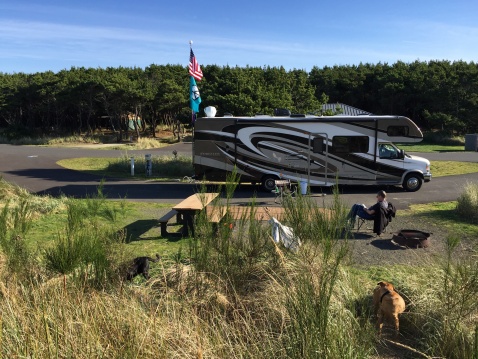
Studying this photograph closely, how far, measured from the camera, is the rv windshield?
16.2 metres

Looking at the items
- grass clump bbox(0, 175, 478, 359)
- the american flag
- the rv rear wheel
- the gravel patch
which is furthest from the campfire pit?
the american flag

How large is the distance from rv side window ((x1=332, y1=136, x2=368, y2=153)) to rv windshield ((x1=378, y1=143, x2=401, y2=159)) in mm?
601

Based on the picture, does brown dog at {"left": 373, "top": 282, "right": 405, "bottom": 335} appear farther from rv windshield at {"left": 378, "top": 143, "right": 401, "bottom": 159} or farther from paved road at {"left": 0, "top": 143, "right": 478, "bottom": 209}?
rv windshield at {"left": 378, "top": 143, "right": 401, "bottom": 159}

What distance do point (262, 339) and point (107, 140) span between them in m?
44.2

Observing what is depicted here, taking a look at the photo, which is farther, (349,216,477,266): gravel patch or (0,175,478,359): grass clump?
(349,216,477,266): gravel patch

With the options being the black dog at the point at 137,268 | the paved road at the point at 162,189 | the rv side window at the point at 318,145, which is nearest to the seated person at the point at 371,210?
the paved road at the point at 162,189

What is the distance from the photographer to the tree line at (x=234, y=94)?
3575 centimetres

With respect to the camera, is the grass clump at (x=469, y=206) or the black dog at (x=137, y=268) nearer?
the black dog at (x=137, y=268)

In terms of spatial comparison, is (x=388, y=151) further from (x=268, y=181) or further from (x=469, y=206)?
(x=469, y=206)

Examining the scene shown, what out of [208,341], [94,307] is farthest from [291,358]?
[94,307]

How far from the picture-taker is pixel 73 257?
4234mm

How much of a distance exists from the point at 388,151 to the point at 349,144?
153 centimetres

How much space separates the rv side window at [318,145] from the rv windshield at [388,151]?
6.82ft

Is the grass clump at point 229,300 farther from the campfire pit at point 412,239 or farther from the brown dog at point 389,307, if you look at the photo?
the campfire pit at point 412,239
